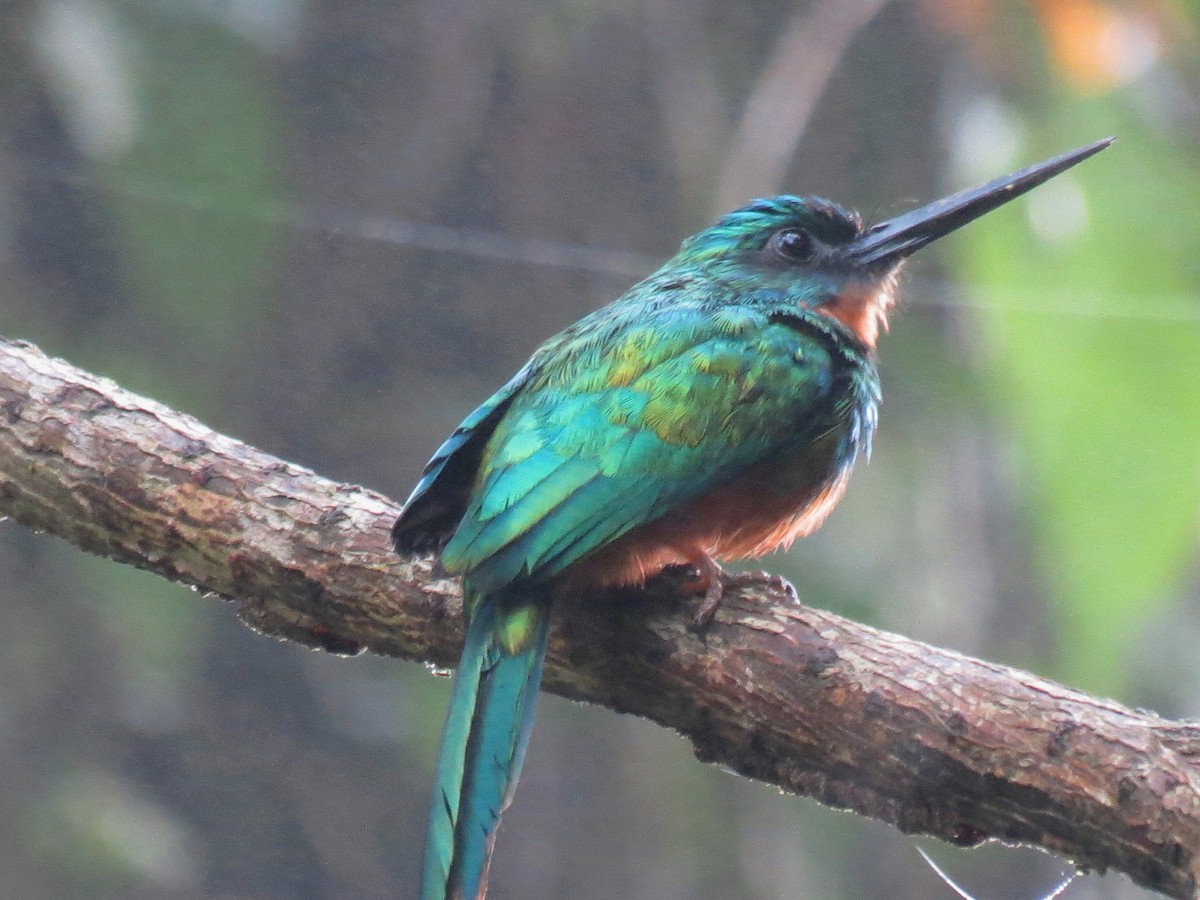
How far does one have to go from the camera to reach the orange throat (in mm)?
2244

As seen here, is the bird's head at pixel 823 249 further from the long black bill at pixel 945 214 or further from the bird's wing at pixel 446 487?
the bird's wing at pixel 446 487

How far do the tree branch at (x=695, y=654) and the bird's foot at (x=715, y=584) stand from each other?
15 millimetres

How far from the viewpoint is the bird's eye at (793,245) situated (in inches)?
89.4

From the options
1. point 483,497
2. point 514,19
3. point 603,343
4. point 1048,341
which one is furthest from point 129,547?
point 1048,341

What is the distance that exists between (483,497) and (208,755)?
0.96 m

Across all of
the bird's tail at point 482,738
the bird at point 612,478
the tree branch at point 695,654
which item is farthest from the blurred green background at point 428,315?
the bird's tail at point 482,738

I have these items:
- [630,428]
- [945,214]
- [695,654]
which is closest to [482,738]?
[695,654]

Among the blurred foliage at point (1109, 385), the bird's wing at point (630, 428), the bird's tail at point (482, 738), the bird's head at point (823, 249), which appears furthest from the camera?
the bird's head at point (823, 249)

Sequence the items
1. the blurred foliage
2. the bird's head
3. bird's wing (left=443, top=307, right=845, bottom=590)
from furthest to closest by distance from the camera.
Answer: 1. the bird's head
2. the blurred foliage
3. bird's wing (left=443, top=307, right=845, bottom=590)

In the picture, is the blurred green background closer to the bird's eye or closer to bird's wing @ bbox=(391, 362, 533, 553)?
the bird's eye

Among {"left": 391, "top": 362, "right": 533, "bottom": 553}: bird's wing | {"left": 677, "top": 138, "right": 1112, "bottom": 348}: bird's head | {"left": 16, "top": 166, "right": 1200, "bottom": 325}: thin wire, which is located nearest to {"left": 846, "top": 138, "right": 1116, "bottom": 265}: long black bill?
{"left": 677, "top": 138, "right": 1112, "bottom": 348}: bird's head

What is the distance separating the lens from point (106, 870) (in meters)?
2.25

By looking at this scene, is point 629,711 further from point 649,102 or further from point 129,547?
point 649,102

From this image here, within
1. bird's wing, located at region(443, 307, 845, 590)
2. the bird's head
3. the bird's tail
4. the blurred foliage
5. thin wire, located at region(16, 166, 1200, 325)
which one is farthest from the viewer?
the bird's head
